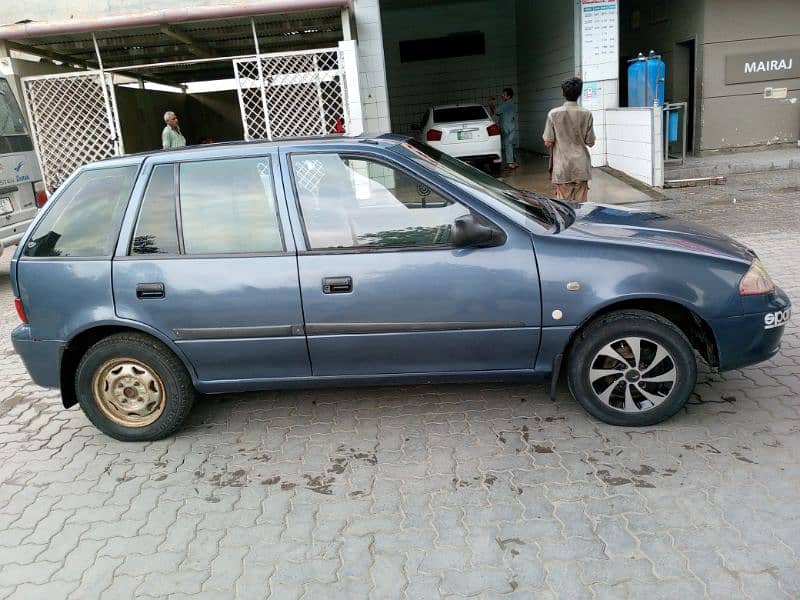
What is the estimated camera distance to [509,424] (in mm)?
3779

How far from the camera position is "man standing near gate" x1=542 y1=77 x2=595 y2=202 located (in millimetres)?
6754

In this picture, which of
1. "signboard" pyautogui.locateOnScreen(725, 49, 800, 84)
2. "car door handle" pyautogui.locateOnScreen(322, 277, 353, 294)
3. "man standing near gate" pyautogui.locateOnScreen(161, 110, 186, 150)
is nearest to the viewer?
"car door handle" pyautogui.locateOnScreen(322, 277, 353, 294)

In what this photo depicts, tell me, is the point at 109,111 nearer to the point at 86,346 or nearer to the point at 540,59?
the point at 86,346

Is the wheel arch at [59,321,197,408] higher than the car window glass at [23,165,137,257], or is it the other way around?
the car window glass at [23,165,137,257]

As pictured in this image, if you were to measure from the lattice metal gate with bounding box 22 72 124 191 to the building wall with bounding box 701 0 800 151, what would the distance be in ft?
36.8

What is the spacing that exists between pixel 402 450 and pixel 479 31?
17712 millimetres

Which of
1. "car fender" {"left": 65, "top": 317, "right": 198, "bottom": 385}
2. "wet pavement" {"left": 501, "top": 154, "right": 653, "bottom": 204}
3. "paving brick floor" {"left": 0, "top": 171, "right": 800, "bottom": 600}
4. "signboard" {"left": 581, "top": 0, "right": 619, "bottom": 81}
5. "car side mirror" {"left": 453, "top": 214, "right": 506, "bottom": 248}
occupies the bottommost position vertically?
"paving brick floor" {"left": 0, "top": 171, "right": 800, "bottom": 600}

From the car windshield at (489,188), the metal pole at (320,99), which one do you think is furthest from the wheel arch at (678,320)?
the metal pole at (320,99)

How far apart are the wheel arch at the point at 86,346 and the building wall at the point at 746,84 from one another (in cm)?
1276

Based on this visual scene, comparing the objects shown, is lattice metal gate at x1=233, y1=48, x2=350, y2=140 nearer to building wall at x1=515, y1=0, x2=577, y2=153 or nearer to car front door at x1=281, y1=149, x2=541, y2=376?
building wall at x1=515, y1=0, x2=577, y2=153

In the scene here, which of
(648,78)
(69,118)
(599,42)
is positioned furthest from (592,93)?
(69,118)

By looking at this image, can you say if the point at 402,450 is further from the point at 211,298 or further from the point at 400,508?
the point at 211,298

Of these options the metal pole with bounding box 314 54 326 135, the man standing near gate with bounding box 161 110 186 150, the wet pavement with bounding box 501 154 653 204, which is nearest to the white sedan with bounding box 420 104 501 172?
the wet pavement with bounding box 501 154 653 204

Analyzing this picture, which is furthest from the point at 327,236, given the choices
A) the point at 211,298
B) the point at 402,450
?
the point at 402,450
